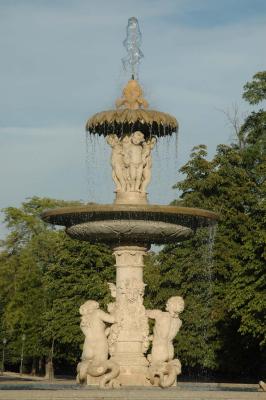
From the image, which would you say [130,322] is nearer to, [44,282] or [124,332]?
[124,332]

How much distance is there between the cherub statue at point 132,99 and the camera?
23.1m

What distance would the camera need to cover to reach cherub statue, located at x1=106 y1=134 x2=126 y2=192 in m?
22.5

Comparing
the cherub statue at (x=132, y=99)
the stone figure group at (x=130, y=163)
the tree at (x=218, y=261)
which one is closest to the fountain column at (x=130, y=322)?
the stone figure group at (x=130, y=163)

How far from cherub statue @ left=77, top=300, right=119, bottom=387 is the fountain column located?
18.6 inches

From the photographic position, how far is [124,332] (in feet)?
71.6

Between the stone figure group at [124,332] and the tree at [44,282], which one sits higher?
the tree at [44,282]

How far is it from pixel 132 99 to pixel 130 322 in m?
5.07

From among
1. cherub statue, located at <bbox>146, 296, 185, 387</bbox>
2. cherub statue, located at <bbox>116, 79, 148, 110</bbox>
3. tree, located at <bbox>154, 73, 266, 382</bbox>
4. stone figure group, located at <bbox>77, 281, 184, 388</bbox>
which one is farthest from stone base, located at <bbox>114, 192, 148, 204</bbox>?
tree, located at <bbox>154, 73, 266, 382</bbox>

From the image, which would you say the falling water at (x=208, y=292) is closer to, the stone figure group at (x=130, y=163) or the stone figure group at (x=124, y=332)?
→ the stone figure group at (x=130, y=163)

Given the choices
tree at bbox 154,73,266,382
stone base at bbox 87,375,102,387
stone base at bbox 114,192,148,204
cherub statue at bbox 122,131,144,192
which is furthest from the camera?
tree at bbox 154,73,266,382

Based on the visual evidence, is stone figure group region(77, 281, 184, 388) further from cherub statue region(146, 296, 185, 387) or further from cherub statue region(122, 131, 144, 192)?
cherub statue region(122, 131, 144, 192)

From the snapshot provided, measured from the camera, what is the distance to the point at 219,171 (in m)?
48.0

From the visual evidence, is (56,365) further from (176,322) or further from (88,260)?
(176,322)

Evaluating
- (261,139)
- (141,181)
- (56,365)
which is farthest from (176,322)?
(56,365)
